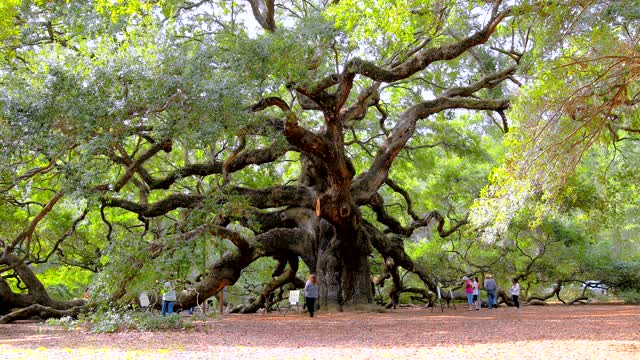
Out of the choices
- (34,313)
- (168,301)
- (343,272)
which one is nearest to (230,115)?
(168,301)

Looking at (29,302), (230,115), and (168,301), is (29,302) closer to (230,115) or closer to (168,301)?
(168,301)

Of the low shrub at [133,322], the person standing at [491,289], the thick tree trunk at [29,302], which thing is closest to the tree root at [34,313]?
the thick tree trunk at [29,302]

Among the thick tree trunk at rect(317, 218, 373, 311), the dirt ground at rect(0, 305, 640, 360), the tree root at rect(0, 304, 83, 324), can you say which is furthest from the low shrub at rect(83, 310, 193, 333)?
the thick tree trunk at rect(317, 218, 373, 311)

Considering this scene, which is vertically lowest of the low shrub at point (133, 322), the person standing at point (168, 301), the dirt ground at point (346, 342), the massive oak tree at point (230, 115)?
the dirt ground at point (346, 342)

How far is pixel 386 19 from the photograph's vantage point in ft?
27.0

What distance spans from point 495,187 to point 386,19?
2912 mm

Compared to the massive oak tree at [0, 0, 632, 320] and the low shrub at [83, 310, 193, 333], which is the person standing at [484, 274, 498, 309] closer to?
the massive oak tree at [0, 0, 632, 320]

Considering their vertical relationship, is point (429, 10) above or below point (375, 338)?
above

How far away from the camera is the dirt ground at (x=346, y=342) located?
6.41 meters

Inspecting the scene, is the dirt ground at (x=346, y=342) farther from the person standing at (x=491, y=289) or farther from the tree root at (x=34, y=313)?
the person standing at (x=491, y=289)

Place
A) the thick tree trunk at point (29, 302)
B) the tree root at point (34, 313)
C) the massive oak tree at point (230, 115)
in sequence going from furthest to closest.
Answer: the thick tree trunk at point (29, 302), the tree root at point (34, 313), the massive oak tree at point (230, 115)

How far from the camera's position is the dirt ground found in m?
6.41

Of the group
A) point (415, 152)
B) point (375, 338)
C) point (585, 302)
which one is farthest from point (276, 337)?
point (585, 302)

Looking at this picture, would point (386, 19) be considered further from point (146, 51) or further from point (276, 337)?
point (276, 337)
